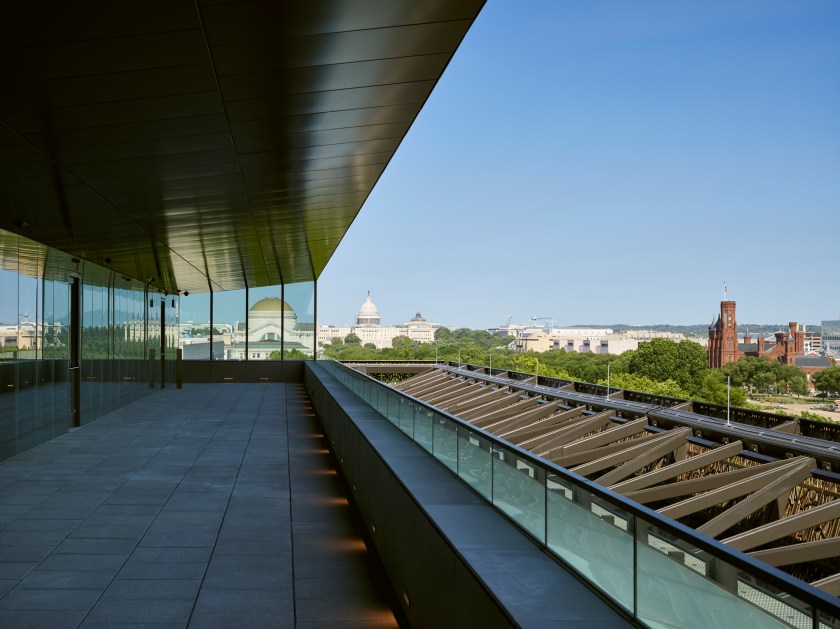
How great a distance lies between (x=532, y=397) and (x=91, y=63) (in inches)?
538

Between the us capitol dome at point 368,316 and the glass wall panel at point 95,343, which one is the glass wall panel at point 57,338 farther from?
the us capitol dome at point 368,316

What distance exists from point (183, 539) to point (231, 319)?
2359 centimetres

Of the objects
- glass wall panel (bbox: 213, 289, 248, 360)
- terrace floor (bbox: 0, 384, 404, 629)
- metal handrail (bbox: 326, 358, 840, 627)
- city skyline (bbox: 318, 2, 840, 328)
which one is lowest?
terrace floor (bbox: 0, 384, 404, 629)

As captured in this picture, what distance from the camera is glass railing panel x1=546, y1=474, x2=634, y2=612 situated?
289 cm

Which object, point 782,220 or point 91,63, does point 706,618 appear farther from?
point 782,220

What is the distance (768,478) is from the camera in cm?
827

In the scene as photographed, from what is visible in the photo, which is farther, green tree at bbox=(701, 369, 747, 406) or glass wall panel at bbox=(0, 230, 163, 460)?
green tree at bbox=(701, 369, 747, 406)

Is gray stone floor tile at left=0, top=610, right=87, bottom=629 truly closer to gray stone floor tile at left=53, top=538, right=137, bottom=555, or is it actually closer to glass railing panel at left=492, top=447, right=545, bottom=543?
gray stone floor tile at left=53, top=538, right=137, bottom=555

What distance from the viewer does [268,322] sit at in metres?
29.8

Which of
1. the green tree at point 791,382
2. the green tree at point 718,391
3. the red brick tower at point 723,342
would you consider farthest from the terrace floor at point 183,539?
the red brick tower at point 723,342

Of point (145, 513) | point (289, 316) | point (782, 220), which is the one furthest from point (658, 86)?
point (145, 513)

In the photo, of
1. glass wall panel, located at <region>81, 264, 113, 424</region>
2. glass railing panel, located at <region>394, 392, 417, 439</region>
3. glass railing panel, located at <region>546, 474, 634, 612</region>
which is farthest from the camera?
glass wall panel, located at <region>81, 264, 113, 424</region>

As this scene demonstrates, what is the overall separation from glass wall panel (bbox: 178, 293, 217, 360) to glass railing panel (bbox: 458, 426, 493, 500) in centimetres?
2477

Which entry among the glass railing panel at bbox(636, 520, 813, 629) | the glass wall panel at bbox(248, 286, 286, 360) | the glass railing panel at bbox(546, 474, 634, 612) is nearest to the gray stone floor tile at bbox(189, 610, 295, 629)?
the glass railing panel at bbox(546, 474, 634, 612)
